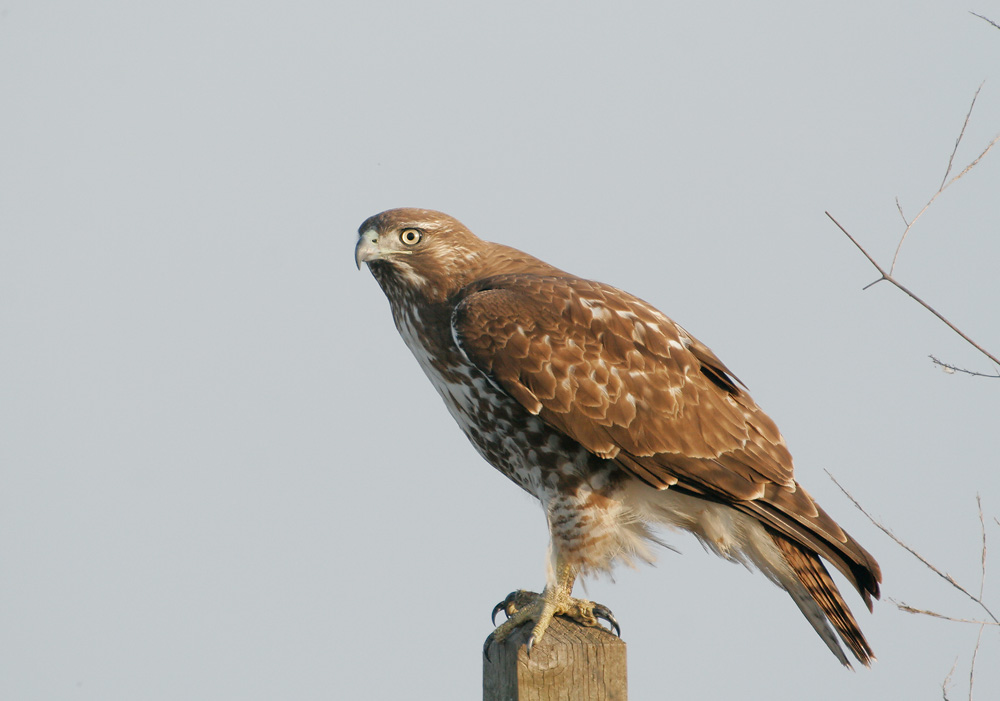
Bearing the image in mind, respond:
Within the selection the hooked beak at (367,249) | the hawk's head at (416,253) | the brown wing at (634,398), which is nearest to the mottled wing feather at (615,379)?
the brown wing at (634,398)

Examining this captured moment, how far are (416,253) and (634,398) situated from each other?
1.27 metres

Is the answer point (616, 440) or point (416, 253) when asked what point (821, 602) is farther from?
point (416, 253)

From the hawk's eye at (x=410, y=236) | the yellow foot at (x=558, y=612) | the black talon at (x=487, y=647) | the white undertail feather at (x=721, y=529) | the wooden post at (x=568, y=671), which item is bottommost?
the wooden post at (x=568, y=671)

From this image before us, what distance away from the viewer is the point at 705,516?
4852 mm

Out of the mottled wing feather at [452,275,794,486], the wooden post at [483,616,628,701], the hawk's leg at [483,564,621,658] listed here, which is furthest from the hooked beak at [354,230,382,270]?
the wooden post at [483,616,628,701]

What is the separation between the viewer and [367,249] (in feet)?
16.8

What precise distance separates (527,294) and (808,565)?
65.6 inches

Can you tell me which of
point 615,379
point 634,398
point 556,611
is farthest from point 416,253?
point 556,611

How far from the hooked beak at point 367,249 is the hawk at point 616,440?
369 millimetres

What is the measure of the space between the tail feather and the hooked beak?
2.20 metres

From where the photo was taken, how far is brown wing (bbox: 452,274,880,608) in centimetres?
451

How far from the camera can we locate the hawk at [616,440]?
14.8 ft

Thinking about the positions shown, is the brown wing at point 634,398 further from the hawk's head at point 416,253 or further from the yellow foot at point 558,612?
the yellow foot at point 558,612

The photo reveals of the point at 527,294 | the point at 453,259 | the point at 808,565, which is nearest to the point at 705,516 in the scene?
the point at 808,565
